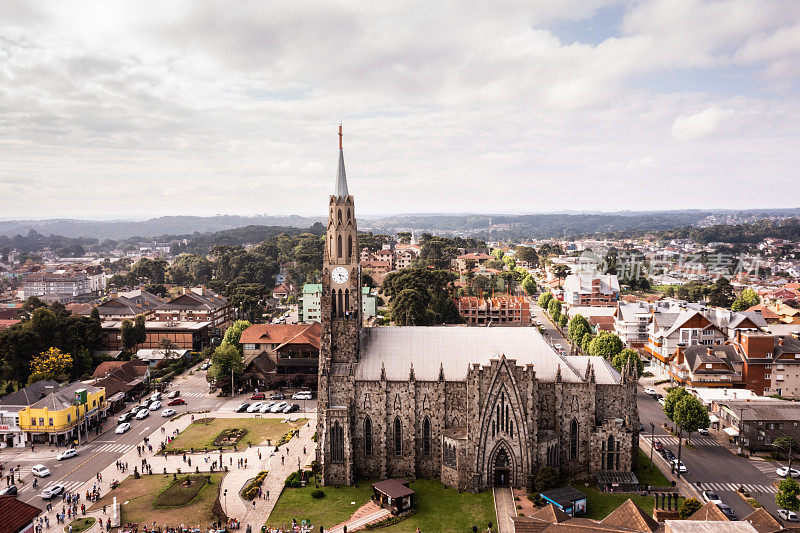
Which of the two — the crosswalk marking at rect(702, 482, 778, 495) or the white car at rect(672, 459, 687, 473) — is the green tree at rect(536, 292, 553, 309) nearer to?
the white car at rect(672, 459, 687, 473)

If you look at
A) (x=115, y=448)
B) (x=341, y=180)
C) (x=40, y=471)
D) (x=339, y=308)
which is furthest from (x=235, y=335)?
(x=341, y=180)

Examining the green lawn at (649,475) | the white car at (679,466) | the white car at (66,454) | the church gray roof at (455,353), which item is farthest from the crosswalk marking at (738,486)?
the white car at (66,454)

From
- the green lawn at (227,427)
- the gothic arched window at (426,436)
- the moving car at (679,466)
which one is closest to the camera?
the gothic arched window at (426,436)

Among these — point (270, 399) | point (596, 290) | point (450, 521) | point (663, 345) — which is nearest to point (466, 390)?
point (450, 521)

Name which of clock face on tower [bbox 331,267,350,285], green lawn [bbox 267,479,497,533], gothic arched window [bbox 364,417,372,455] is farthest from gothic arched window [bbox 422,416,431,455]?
clock face on tower [bbox 331,267,350,285]

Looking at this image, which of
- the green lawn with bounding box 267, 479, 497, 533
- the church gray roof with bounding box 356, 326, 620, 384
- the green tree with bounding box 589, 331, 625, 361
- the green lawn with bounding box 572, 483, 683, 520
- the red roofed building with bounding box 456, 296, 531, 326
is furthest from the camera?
the red roofed building with bounding box 456, 296, 531, 326

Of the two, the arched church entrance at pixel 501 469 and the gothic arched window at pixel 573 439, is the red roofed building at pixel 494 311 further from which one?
the arched church entrance at pixel 501 469

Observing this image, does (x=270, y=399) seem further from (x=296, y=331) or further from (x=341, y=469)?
(x=341, y=469)
